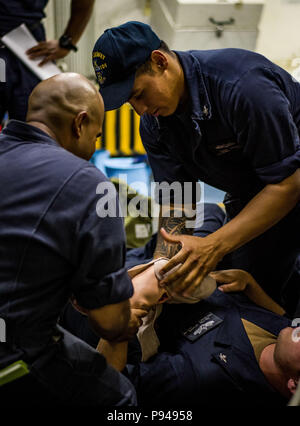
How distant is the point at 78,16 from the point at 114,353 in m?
1.87

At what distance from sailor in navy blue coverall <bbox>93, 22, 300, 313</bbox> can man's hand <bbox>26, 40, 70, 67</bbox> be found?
0.92 metres

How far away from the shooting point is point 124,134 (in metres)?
3.62

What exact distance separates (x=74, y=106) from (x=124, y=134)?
2.66 metres

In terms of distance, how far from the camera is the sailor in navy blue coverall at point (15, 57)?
2008 mm

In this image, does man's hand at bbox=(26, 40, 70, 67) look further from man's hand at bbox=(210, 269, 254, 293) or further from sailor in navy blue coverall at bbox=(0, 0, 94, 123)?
man's hand at bbox=(210, 269, 254, 293)

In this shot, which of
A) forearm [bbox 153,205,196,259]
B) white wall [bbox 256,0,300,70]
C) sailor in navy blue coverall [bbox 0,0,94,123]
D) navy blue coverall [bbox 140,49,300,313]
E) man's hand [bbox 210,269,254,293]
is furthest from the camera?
white wall [bbox 256,0,300,70]

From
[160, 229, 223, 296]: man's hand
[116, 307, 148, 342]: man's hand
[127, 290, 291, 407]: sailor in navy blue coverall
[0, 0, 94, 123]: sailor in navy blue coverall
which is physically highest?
[0, 0, 94, 123]: sailor in navy blue coverall

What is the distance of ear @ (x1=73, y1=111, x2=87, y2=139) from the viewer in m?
1.00

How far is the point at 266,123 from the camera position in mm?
1233

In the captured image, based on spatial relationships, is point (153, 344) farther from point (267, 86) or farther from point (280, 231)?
point (267, 86)

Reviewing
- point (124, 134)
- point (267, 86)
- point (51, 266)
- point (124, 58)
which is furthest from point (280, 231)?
point (124, 134)

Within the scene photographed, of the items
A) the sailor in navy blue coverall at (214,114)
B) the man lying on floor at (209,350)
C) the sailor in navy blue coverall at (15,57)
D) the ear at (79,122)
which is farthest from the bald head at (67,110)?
the sailor in navy blue coverall at (15,57)

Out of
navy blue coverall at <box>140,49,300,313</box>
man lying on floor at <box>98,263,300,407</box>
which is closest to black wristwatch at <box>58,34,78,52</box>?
navy blue coverall at <box>140,49,300,313</box>

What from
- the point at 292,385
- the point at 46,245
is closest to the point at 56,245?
the point at 46,245
